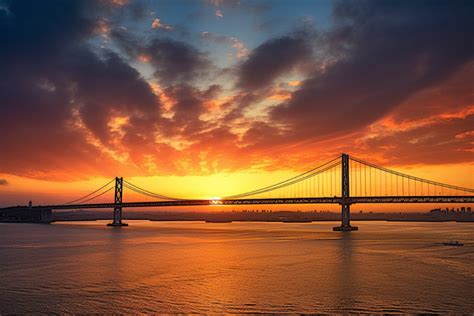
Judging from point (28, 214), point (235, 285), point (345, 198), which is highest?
point (345, 198)

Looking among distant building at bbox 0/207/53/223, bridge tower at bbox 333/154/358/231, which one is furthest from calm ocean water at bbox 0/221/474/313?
distant building at bbox 0/207/53/223

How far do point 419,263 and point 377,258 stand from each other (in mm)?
4907

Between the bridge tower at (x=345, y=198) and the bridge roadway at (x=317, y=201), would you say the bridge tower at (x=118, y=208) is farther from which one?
the bridge tower at (x=345, y=198)

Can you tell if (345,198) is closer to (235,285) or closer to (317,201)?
(317,201)

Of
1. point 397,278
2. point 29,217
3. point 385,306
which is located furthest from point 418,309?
point 29,217

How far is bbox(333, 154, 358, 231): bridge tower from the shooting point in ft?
320

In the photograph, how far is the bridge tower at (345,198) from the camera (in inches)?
3837

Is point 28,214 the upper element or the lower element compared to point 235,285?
lower

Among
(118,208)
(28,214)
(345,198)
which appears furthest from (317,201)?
(28,214)

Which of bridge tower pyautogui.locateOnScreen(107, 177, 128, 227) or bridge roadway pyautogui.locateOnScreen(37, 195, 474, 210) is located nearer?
bridge roadway pyautogui.locateOnScreen(37, 195, 474, 210)

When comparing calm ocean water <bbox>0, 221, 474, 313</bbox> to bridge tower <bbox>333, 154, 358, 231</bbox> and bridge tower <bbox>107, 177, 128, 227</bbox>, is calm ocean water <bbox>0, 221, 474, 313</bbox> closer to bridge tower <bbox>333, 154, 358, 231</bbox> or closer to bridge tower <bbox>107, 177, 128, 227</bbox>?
bridge tower <bbox>333, 154, 358, 231</bbox>

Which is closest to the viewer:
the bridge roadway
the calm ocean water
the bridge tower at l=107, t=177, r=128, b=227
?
the calm ocean water

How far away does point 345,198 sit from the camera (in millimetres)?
97312

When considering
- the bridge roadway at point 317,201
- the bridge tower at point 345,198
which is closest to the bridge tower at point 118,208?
the bridge roadway at point 317,201
